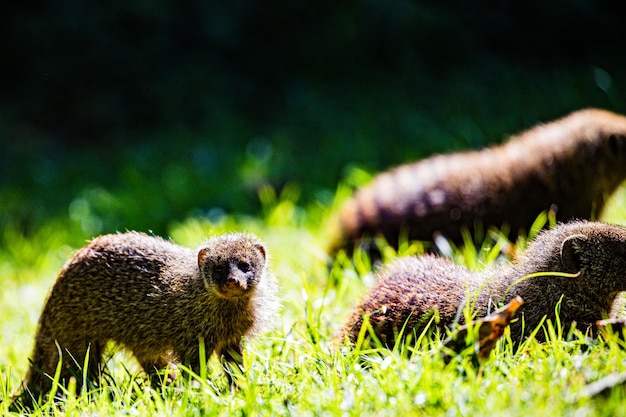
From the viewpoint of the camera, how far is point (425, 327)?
12.3 feet

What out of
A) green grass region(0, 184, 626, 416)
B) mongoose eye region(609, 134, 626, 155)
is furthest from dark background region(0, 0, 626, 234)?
green grass region(0, 184, 626, 416)

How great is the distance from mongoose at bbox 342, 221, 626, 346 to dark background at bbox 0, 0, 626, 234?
12.0ft

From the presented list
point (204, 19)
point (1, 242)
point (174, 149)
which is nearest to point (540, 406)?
point (1, 242)

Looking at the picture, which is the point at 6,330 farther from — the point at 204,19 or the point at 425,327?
the point at 204,19

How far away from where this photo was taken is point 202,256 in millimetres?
4094

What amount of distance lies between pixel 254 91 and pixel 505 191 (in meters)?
5.41

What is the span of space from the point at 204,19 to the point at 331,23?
1831 millimetres

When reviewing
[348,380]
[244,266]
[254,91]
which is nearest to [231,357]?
[244,266]

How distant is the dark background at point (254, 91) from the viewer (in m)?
8.50

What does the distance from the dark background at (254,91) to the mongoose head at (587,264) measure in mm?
3854

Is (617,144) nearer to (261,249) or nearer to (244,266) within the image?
(261,249)

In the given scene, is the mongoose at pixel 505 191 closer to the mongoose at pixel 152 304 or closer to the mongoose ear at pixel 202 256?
the mongoose at pixel 152 304

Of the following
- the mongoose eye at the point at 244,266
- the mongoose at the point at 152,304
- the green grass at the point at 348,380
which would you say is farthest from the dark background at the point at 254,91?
the mongoose eye at the point at 244,266

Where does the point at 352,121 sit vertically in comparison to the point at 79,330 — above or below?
above
